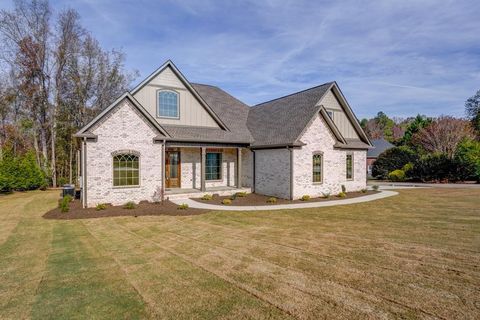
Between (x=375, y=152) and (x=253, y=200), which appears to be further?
(x=375, y=152)

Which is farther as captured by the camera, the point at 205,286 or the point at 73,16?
the point at 73,16

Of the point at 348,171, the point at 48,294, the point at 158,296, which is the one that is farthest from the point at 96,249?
the point at 348,171

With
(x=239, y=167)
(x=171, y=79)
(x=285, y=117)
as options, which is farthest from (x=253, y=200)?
(x=171, y=79)

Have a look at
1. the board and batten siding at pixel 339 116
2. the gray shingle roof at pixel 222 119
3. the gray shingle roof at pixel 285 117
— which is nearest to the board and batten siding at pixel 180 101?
the gray shingle roof at pixel 222 119

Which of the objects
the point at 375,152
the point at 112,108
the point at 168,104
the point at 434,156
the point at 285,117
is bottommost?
the point at 434,156

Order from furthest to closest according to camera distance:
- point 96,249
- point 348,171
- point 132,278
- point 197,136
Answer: point 348,171 < point 197,136 < point 96,249 < point 132,278

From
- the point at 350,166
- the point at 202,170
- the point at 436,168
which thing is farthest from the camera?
the point at 436,168

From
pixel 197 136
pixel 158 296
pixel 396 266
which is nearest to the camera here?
pixel 158 296

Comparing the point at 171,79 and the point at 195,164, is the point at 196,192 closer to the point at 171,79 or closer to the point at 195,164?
the point at 195,164

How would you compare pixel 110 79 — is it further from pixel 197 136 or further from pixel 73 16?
pixel 197 136

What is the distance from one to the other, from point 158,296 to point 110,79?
34.4 m

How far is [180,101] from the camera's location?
1869cm

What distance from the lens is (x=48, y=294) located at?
521 cm

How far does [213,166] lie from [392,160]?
24.3m
